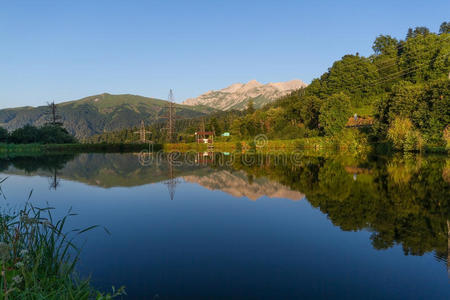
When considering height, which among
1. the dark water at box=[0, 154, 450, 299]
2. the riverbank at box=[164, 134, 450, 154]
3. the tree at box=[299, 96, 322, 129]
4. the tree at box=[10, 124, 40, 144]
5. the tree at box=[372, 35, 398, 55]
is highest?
the tree at box=[372, 35, 398, 55]

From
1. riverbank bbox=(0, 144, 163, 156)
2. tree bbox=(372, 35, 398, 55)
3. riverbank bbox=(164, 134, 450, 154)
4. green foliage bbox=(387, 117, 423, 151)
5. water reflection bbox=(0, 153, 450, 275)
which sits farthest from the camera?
tree bbox=(372, 35, 398, 55)

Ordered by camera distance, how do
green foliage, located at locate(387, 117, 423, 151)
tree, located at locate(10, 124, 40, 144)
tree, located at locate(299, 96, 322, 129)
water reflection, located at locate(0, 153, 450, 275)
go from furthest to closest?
tree, located at locate(299, 96, 322, 129)
tree, located at locate(10, 124, 40, 144)
green foliage, located at locate(387, 117, 423, 151)
water reflection, located at locate(0, 153, 450, 275)

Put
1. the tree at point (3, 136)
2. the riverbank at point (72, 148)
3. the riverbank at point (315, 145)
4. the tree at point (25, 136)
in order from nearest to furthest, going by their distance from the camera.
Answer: the riverbank at point (315, 145)
the riverbank at point (72, 148)
the tree at point (3, 136)
the tree at point (25, 136)

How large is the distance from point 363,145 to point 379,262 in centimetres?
5033

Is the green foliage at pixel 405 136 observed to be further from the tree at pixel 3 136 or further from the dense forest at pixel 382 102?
the tree at pixel 3 136

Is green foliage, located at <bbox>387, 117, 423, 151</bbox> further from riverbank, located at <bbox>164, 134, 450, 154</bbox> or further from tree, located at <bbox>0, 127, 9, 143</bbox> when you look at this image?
tree, located at <bbox>0, 127, 9, 143</bbox>

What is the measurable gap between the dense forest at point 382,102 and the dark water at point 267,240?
31.2m

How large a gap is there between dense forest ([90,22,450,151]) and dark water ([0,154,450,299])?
102 ft

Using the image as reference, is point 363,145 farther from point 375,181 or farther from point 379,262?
point 379,262

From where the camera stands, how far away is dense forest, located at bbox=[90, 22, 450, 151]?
40.7 meters

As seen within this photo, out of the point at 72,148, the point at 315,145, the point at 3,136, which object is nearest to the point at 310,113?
the point at 315,145

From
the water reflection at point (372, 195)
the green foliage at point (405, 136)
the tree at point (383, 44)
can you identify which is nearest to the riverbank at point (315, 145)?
the green foliage at point (405, 136)

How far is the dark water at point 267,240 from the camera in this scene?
5.05 metres

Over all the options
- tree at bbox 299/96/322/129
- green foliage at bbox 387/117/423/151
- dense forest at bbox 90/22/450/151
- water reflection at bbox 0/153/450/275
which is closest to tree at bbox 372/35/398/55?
dense forest at bbox 90/22/450/151
